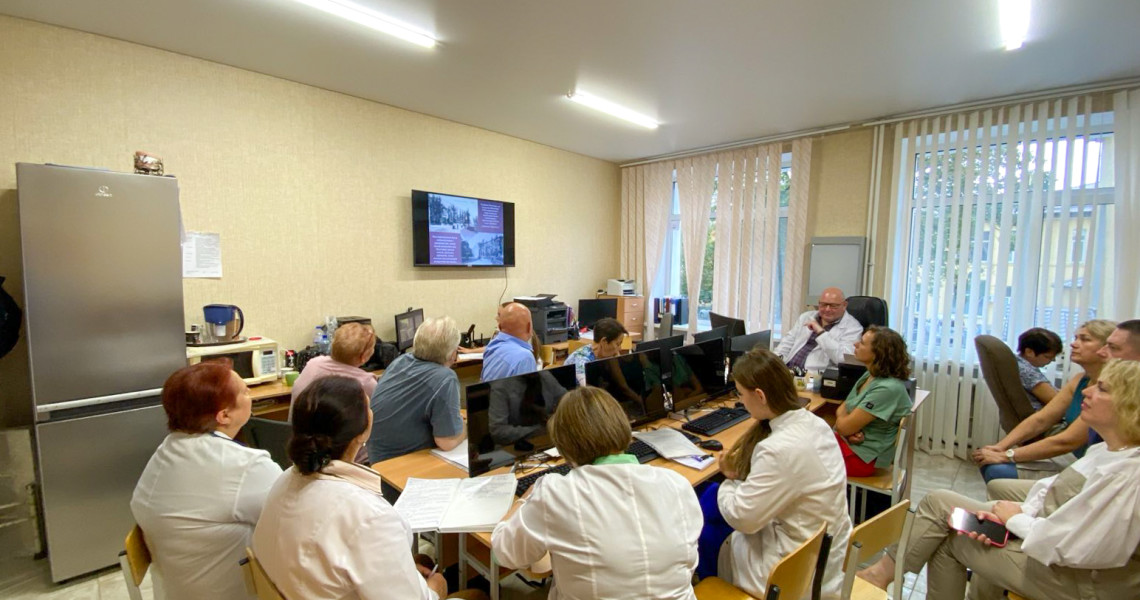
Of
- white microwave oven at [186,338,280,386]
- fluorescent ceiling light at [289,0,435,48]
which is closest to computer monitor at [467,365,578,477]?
white microwave oven at [186,338,280,386]

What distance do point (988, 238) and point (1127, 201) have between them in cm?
77

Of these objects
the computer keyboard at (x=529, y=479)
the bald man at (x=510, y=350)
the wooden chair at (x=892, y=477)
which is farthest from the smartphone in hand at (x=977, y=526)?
the bald man at (x=510, y=350)

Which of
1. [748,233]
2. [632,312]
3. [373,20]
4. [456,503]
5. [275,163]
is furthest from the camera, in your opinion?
[632,312]

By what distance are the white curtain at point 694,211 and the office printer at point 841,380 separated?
258 centimetres

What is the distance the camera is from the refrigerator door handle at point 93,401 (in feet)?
7.50

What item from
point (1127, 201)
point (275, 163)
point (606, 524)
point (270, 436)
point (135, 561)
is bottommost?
A: point (135, 561)

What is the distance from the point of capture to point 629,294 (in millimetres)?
6012

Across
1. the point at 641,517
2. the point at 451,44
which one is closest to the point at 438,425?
the point at 641,517

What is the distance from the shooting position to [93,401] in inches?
94.2

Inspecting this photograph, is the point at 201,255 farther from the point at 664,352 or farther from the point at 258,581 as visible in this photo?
the point at 664,352

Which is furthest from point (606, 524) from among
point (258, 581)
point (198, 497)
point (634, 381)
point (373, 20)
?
point (373, 20)

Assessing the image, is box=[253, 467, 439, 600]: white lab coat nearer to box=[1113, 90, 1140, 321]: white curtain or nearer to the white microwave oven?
the white microwave oven

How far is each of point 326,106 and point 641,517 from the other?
384 cm

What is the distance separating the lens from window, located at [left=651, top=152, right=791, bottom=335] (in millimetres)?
4953
